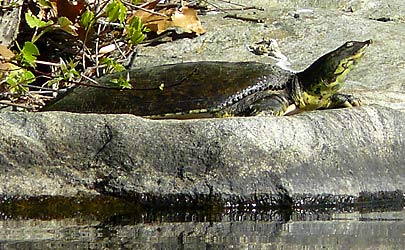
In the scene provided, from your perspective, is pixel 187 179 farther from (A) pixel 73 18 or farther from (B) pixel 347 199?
(A) pixel 73 18

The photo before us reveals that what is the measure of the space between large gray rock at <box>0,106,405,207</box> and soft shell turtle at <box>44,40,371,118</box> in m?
0.75

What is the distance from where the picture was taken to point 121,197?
3.68m

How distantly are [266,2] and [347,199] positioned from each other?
3.64m

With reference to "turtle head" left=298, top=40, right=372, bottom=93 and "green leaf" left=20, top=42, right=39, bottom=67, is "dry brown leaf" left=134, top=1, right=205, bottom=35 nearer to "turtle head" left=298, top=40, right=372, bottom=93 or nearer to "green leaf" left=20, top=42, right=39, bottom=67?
"turtle head" left=298, top=40, right=372, bottom=93

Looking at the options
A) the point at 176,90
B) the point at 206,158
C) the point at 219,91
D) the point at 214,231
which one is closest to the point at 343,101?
the point at 219,91

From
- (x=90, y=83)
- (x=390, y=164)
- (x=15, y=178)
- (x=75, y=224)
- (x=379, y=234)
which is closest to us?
(x=379, y=234)

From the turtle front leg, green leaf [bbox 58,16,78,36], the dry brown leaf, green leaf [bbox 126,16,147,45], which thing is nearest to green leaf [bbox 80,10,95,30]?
green leaf [bbox 58,16,78,36]

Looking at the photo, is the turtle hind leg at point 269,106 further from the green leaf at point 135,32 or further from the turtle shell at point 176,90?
the green leaf at point 135,32

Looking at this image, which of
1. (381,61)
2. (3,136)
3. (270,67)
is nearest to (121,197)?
(3,136)

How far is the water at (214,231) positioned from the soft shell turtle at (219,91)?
3.47 ft

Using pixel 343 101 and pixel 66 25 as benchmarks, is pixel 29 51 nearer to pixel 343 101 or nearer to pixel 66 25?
pixel 66 25

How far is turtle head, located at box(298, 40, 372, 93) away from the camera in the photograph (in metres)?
5.00

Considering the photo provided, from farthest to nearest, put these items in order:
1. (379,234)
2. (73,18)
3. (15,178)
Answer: (73,18) → (15,178) → (379,234)

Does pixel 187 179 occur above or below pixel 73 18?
above
